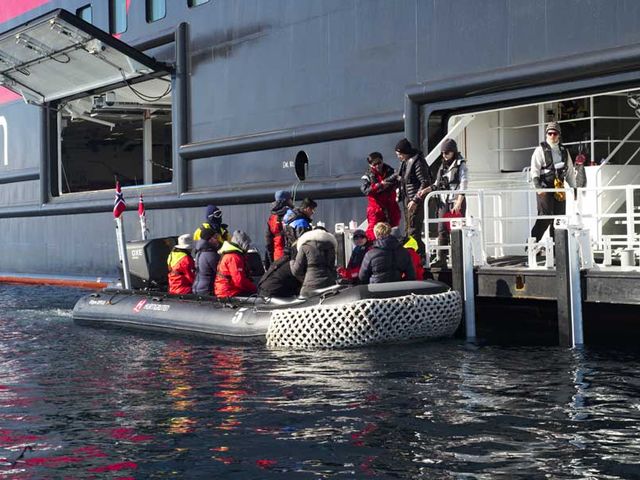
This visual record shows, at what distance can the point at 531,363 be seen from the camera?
8.57 meters

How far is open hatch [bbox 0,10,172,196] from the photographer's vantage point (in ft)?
54.7

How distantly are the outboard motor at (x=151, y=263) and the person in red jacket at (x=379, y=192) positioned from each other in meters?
2.78

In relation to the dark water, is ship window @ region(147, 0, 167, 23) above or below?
above

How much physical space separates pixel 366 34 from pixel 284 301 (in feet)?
14.0

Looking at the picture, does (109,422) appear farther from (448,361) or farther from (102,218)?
(102,218)

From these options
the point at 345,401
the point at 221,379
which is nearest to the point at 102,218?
the point at 221,379

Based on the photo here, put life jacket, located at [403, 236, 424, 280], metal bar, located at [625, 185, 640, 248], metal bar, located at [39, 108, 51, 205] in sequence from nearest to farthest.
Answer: metal bar, located at [625, 185, 640, 248], life jacket, located at [403, 236, 424, 280], metal bar, located at [39, 108, 51, 205]

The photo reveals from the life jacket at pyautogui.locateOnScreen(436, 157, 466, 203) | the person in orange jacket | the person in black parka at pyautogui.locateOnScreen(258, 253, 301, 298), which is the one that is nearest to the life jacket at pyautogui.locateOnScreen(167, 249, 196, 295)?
the person in black parka at pyautogui.locateOnScreen(258, 253, 301, 298)

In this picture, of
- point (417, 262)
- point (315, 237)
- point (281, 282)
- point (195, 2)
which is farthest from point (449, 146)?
point (195, 2)

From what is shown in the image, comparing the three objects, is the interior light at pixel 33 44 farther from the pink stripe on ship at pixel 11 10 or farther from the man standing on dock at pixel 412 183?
the man standing on dock at pixel 412 183

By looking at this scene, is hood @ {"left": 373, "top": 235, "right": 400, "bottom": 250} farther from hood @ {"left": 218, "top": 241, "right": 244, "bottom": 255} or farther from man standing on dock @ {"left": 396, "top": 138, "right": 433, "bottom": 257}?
hood @ {"left": 218, "top": 241, "right": 244, "bottom": 255}

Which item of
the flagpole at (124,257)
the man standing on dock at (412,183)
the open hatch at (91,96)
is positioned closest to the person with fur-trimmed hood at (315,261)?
the man standing on dock at (412,183)

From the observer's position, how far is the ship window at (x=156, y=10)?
17.0 metres

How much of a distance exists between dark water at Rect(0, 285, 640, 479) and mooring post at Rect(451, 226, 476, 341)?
0.62 metres
